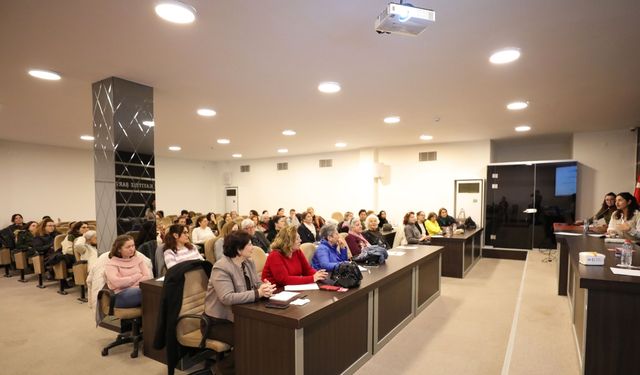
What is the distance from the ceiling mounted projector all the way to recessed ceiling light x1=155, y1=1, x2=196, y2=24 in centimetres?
128

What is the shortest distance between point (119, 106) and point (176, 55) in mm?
1145

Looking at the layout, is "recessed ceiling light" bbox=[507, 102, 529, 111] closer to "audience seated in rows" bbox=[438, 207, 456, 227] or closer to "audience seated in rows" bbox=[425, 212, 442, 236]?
"audience seated in rows" bbox=[425, 212, 442, 236]

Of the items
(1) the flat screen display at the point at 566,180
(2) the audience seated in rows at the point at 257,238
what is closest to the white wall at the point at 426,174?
(1) the flat screen display at the point at 566,180

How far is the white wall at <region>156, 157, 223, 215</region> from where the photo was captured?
1141 cm

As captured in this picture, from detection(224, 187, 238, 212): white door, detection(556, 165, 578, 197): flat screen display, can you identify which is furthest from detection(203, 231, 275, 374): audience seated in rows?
detection(224, 187, 238, 212): white door

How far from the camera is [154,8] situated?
2264 mm

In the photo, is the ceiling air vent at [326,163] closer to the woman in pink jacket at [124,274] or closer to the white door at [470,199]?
the white door at [470,199]

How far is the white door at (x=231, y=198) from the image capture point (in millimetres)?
12820

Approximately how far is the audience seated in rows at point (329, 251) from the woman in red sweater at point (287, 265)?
30 centimetres

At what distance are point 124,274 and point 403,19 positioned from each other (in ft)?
11.2

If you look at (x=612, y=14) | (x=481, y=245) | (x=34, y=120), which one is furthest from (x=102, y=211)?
(x=481, y=245)

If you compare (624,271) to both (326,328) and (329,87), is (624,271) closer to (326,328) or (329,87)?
(326,328)

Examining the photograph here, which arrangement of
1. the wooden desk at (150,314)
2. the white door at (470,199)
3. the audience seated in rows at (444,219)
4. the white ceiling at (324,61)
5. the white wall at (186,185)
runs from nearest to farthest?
the white ceiling at (324,61) < the wooden desk at (150,314) < the audience seated in rows at (444,219) < the white door at (470,199) < the white wall at (186,185)

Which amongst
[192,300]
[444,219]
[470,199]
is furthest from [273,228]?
[470,199]
